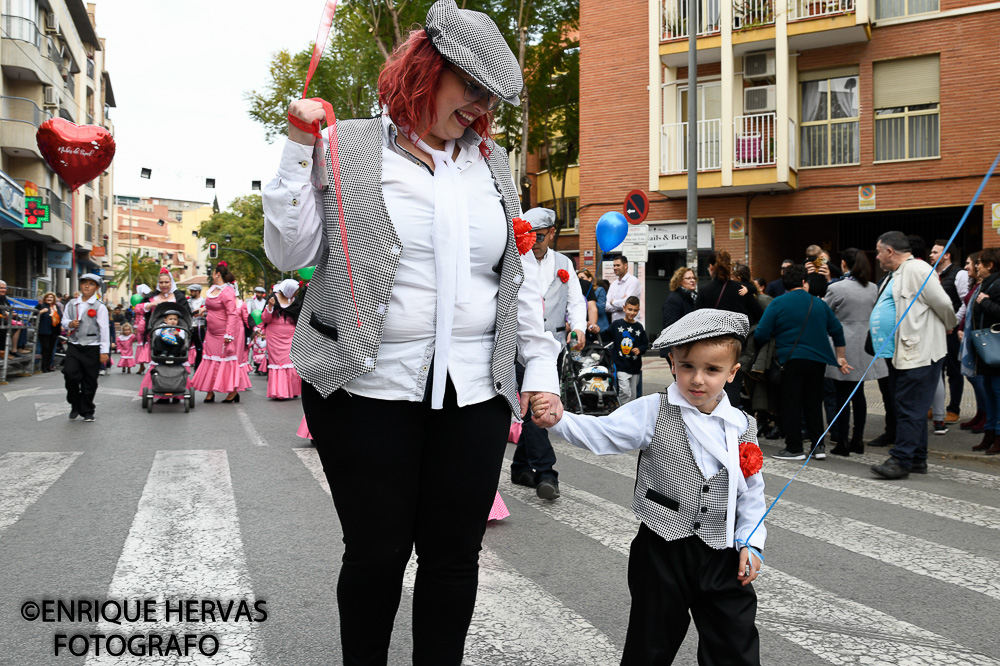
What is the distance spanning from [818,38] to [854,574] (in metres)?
18.4

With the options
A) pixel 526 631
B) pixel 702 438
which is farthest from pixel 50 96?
pixel 702 438

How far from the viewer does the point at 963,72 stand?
1914 centimetres

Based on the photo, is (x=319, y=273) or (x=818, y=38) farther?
(x=818, y=38)

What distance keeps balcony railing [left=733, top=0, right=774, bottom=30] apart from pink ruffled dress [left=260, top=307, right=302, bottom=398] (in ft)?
43.5

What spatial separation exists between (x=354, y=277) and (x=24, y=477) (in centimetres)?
578

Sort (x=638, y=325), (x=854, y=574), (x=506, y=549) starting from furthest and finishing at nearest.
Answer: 1. (x=638, y=325)
2. (x=506, y=549)
3. (x=854, y=574)

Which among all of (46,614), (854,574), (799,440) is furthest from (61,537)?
(799,440)

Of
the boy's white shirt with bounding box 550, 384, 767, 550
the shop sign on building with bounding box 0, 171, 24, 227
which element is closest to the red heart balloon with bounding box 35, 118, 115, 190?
the boy's white shirt with bounding box 550, 384, 767, 550

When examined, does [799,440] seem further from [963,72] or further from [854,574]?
[963,72]

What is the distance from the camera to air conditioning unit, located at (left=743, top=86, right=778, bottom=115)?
20.8 metres

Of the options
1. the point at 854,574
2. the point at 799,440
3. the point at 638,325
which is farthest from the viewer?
the point at 638,325

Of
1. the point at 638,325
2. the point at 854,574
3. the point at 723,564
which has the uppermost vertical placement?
the point at 638,325

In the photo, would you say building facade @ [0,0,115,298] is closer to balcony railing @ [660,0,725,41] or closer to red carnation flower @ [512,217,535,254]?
balcony railing @ [660,0,725,41]

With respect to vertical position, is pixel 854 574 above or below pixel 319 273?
below
